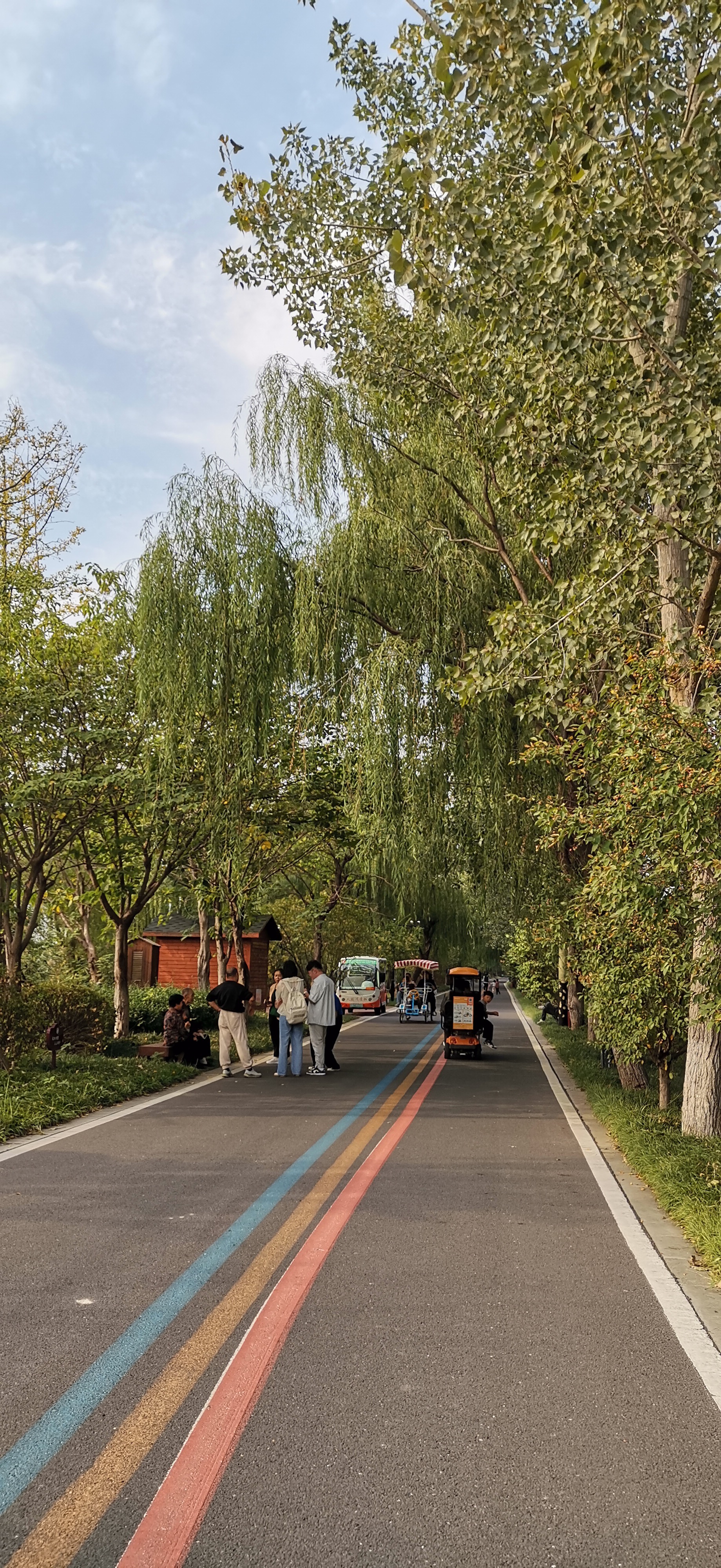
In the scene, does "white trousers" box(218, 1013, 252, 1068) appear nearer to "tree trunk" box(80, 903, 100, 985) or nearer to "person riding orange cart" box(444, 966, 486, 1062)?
"person riding orange cart" box(444, 966, 486, 1062)

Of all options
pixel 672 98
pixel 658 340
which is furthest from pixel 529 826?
pixel 672 98

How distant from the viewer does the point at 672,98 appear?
6.87m

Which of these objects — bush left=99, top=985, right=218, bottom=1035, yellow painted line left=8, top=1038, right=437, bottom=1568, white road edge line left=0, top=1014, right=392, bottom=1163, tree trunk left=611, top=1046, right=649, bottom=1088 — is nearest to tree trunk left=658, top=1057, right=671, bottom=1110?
tree trunk left=611, top=1046, right=649, bottom=1088

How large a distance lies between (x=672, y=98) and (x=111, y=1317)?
7.35 meters

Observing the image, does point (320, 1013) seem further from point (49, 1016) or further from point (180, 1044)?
point (49, 1016)

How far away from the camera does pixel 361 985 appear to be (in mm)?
45125

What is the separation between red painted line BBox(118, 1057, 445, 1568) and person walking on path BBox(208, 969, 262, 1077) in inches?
373

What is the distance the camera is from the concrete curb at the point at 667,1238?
548 centimetres

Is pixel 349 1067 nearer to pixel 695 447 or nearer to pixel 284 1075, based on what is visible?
pixel 284 1075

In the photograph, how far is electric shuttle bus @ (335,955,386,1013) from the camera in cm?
4453

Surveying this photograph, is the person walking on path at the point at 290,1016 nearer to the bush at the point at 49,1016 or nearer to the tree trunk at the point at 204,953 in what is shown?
the bush at the point at 49,1016

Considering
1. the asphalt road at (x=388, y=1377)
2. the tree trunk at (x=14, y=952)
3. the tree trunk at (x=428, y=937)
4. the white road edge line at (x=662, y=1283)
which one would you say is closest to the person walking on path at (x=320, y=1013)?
the tree trunk at (x=14, y=952)

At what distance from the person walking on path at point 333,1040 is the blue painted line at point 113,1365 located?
9779mm

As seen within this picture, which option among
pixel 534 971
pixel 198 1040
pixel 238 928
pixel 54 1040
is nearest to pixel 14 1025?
pixel 54 1040
